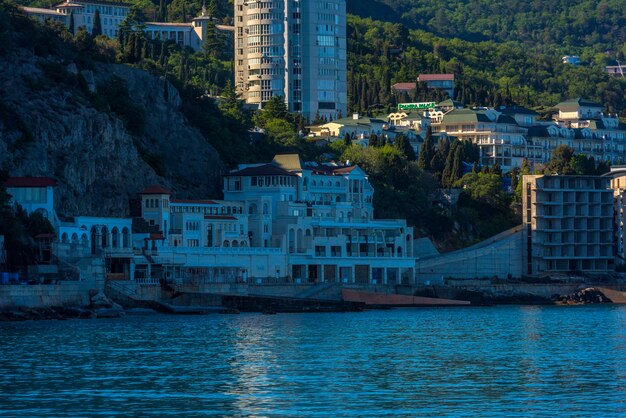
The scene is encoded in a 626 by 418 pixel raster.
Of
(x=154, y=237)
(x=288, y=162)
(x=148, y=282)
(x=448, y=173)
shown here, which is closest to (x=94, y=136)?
(x=154, y=237)

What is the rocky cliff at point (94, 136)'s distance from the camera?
4801 inches

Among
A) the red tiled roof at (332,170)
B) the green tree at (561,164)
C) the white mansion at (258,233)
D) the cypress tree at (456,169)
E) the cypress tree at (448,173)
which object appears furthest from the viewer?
the cypress tree at (456,169)

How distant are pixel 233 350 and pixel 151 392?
17.2 metres

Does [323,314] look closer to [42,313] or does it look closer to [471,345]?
[42,313]

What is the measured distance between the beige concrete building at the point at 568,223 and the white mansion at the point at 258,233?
44.6 ft

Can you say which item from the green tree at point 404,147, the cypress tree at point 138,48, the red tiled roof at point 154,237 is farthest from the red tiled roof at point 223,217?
the green tree at point 404,147

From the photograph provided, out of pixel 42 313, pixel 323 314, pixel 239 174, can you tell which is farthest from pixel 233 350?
pixel 239 174

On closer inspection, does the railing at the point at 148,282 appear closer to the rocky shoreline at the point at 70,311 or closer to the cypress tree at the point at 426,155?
the rocky shoreline at the point at 70,311

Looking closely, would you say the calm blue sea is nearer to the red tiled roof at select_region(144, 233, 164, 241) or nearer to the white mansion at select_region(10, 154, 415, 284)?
the white mansion at select_region(10, 154, 415, 284)

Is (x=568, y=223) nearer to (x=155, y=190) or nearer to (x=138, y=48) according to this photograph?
(x=138, y=48)

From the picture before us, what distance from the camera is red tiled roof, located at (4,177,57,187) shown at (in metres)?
115

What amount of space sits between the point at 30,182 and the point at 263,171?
27.4 meters

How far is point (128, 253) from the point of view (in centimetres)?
11825

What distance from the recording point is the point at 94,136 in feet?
414
